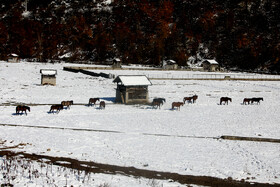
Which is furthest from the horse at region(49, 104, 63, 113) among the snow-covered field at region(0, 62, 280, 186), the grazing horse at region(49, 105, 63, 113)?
the snow-covered field at region(0, 62, 280, 186)

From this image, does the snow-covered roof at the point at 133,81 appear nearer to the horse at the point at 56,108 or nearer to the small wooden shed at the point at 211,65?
the horse at the point at 56,108

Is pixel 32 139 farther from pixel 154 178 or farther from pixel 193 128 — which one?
pixel 193 128

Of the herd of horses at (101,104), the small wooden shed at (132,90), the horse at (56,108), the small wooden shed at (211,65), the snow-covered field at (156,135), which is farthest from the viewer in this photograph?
the small wooden shed at (211,65)

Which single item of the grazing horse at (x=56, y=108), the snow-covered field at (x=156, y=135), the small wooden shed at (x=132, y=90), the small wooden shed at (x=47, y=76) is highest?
the small wooden shed at (x=47, y=76)

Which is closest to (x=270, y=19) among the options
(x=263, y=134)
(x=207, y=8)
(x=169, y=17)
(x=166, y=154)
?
(x=207, y=8)

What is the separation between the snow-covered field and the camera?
580 inches

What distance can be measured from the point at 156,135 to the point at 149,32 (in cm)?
10609

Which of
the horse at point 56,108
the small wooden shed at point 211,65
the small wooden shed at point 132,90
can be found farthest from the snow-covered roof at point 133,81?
the small wooden shed at point 211,65

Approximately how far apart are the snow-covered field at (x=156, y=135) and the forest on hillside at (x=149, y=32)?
69310mm

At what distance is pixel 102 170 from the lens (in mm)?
13781

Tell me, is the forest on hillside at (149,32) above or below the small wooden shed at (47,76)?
above

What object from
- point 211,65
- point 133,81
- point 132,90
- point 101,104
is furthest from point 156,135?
point 211,65

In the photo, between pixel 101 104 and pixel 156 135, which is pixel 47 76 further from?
pixel 156 135

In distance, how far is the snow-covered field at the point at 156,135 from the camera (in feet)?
48.3
